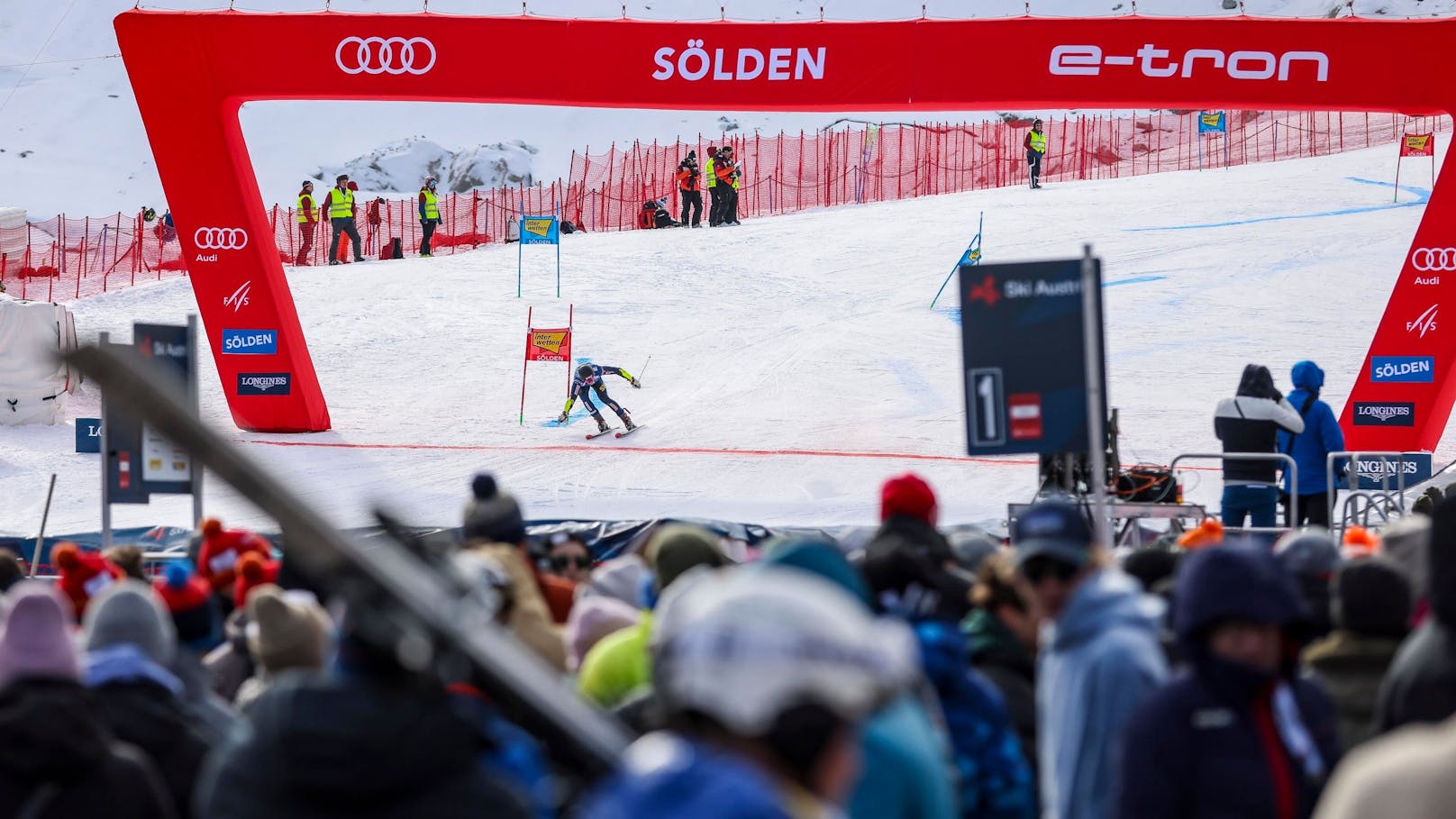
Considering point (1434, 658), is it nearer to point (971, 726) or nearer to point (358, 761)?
point (971, 726)

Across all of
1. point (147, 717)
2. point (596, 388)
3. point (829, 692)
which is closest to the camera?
point (829, 692)

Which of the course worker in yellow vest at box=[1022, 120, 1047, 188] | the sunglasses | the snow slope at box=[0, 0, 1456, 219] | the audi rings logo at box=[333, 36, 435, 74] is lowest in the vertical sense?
the sunglasses

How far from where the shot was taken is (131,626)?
3.71 meters

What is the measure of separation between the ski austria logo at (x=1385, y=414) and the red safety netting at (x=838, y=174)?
2048 cm

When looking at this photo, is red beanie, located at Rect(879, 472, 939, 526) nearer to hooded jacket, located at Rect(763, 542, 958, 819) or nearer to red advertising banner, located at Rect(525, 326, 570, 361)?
hooded jacket, located at Rect(763, 542, 958, 819)

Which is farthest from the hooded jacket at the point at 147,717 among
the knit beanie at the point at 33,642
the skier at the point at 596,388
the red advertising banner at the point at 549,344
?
the red advertising banner at the point at 549,344

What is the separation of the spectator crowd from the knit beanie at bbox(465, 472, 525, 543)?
2.07ft

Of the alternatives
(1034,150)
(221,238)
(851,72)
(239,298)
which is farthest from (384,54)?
(1034,150)

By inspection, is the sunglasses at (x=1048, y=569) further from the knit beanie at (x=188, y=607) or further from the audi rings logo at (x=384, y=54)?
the audi rings logo at (x=384, y=54)

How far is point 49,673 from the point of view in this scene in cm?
313

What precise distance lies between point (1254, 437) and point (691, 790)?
29.8 feet

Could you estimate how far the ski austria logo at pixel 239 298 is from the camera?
1590cm

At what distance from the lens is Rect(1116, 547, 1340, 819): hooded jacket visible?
3.02 metres

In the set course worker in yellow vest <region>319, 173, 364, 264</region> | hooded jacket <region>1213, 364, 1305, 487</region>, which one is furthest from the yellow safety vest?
hooded jacket <region>1213, 364, 1305, 487</region>
